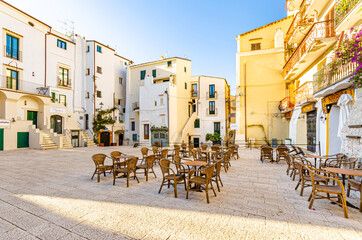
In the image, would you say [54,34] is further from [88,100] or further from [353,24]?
[353,24]

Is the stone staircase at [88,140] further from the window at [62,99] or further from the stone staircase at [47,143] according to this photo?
the window at [62,99]

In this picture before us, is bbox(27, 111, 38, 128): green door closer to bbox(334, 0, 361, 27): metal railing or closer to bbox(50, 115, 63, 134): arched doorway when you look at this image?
bbox(50, 115, 63, 134): arched doorway

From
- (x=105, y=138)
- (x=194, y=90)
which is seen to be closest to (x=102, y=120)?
(x=105, y=138)

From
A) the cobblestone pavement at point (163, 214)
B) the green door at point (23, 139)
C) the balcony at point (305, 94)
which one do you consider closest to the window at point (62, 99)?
the green door at point (23, 139)

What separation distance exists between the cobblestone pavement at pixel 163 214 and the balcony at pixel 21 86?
14677 mm

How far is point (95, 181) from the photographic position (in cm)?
618

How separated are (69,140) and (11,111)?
215 inches

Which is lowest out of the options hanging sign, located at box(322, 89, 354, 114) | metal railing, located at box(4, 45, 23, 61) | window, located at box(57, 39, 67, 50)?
hanging sign, located at box(322, 89, 354, 114)

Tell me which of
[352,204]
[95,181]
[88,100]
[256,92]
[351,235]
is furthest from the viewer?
[88,100]

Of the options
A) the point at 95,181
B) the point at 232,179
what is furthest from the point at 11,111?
the point at 232,179

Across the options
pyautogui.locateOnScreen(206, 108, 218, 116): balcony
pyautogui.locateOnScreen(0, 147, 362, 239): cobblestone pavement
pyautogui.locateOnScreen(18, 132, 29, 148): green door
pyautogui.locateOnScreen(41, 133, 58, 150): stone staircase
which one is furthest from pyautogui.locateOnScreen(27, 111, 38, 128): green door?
pyautogui.locateOnScreen(206, 108, 218, 116): balcony

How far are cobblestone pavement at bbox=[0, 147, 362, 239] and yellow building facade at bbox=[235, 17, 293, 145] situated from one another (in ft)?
43.6

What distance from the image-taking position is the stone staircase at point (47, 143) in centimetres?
1644

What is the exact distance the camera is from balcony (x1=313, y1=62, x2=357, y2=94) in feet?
23.1
